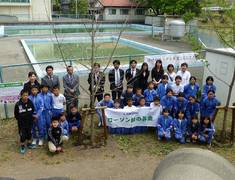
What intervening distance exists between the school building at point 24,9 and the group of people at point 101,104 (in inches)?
1493

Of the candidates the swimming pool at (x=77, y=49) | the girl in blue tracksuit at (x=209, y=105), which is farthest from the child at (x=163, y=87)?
the swimming pool at (x=77, y=49)

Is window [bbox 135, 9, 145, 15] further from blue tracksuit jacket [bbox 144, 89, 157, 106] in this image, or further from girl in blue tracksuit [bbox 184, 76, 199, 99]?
blue tracksuit jacket [bbox 144, 89, 157, 106]

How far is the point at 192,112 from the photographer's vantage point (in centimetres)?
834

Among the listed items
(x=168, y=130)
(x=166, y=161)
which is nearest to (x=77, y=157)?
(x=168, y=130)

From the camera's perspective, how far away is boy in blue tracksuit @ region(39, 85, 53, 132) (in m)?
7.89

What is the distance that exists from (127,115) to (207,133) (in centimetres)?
219

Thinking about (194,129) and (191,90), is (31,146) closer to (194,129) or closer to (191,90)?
(194,129)

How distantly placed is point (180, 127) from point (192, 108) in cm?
68

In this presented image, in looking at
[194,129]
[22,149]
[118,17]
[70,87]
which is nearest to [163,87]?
[194,129]

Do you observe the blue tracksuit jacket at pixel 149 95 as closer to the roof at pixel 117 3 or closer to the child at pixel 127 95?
the child at pixel 127 95

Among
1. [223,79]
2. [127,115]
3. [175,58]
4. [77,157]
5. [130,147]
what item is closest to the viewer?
[77,157]

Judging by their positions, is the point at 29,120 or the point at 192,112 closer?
the point at 29,120

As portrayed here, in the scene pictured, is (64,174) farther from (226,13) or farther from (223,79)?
(223,79)

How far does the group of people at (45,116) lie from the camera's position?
740cm
